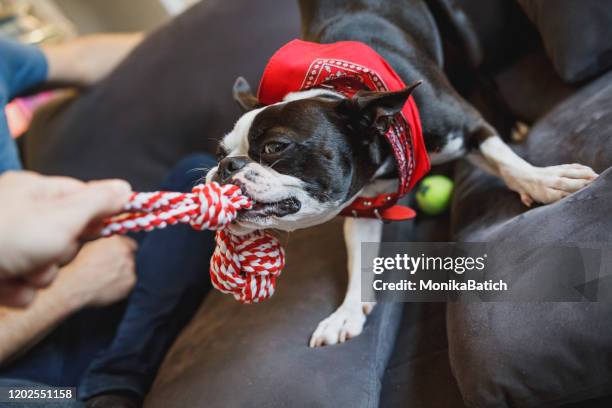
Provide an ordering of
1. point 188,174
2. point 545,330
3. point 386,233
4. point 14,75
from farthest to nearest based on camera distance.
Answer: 1. point 14,75
2. point 188,174
3. point 386,233
4. point 545,330

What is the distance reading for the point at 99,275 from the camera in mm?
1236

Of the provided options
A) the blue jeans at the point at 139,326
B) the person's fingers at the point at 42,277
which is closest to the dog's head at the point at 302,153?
the person's fingers at the point at 42,277

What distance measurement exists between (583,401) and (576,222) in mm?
261

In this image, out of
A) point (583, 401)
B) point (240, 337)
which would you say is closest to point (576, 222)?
point (583, 401)

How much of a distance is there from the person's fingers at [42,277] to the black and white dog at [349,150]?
301 millimetres

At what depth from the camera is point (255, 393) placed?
2.96 feet

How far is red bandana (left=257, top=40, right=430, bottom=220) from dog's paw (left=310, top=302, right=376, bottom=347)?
27cm

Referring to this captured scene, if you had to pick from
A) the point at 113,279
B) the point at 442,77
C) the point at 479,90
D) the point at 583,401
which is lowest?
the point at 113,279

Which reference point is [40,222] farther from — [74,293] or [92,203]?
[74,293]

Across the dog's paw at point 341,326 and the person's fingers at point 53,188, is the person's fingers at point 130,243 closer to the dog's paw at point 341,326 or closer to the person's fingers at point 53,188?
the dog's paw at point 341,326

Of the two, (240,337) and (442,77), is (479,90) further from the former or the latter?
(240,337)

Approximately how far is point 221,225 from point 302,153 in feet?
0.75

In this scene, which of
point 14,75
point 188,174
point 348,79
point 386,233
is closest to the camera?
point 348,79

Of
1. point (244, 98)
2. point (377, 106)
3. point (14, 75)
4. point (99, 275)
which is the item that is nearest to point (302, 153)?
point (377, 106)
